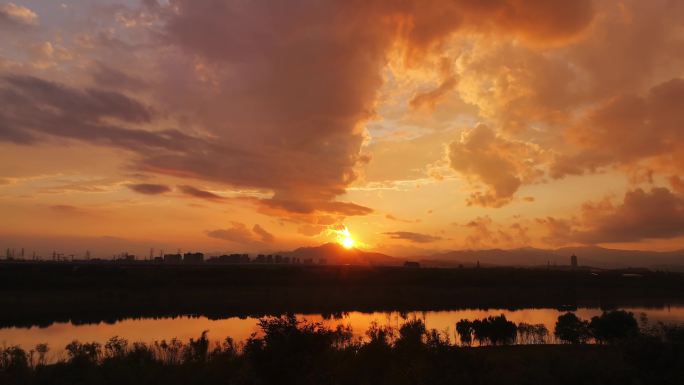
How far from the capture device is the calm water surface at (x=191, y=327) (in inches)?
1502

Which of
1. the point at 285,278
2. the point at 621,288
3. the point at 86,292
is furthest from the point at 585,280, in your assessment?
the point at 86,292

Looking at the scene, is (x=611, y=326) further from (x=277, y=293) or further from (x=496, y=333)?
(x=277, y=293)

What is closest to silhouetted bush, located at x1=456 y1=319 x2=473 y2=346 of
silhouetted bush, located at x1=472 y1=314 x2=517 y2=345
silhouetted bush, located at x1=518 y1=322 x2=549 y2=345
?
silhouetted bush, located at x1=472 y1=314 x2=517 y2=345

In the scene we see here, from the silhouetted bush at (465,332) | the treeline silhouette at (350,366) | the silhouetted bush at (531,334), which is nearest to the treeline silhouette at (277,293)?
the silhouetted bush at (465,332)

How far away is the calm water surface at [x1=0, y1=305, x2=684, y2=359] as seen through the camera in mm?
38156

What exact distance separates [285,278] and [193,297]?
2404cm

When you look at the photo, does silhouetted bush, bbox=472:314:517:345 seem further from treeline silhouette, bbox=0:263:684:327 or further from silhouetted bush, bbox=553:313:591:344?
treeline silhouette, bbox=0:263:684:327

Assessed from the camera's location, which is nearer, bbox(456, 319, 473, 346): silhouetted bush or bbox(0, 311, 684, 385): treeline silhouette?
bbox(0, 311, 684, 385): treeline silhouette

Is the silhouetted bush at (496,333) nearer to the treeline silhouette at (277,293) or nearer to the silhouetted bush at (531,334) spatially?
the silhouetted bush at (531,334)

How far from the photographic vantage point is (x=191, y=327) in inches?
1737

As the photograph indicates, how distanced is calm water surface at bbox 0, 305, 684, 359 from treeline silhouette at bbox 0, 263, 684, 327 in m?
3.56

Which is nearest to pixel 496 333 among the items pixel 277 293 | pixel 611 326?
pixel 611 326

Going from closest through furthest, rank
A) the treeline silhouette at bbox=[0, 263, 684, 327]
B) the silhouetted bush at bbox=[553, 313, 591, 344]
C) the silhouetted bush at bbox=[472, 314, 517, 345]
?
the silhouetted bush at bbox=[553, 313, 591, 344], the silhouetted bush at bbox=[472, 314, 517, 345], the treeline silhouette at bbox=[0, 263, 684, 327]

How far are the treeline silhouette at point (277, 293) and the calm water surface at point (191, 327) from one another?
140 inches
